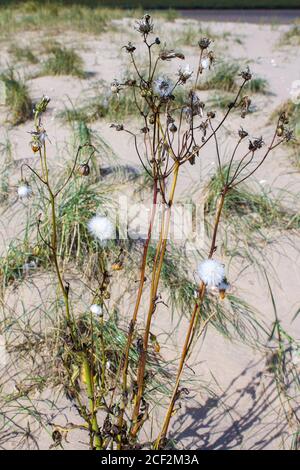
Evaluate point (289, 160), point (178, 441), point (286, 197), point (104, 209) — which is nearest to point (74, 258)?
point (104, 209)

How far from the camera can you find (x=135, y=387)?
1284 mm

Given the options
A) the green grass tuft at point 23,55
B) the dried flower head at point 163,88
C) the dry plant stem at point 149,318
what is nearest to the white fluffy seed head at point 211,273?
the dry plant stem at point 149,318

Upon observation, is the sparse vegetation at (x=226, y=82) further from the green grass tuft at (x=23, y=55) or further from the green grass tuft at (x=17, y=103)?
the green grass tuft at (x=23, y=55)

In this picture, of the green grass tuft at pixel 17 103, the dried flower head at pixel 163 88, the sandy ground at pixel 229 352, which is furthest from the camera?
the green grass tuft at pixel 17 103

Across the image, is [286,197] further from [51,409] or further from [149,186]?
[51,409]

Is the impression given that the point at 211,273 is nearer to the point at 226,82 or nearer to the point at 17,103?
the point at 17,103

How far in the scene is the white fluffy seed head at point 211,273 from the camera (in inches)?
43.5

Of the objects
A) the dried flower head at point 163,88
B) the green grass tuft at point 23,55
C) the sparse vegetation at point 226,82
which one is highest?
the green grass tuft at point 23,55

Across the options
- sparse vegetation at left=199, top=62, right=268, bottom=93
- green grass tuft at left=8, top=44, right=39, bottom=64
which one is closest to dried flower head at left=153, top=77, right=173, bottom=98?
sparse vegetation at left=199, top=62, right=268, bottom=93

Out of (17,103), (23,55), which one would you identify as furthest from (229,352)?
(23,55)

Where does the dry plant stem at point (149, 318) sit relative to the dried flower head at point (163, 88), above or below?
below

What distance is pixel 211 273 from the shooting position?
1112 millimetres

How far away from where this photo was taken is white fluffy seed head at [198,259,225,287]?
43.5 inches

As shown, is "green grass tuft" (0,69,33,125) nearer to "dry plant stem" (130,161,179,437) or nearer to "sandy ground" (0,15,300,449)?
"sandy ground" (0,15,300,449)
